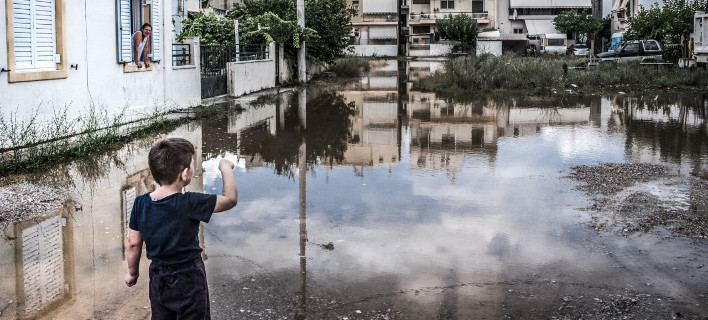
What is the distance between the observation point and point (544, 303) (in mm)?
6246

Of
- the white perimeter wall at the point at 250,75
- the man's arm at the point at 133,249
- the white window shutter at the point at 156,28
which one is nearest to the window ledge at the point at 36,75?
the white window shutter at the point at 156,28

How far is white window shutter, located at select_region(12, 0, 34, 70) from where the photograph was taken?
14.0 m

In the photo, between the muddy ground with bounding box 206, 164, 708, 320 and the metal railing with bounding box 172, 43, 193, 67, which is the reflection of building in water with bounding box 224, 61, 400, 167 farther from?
the muddy ground with bounding box 206, 164, 708, 320

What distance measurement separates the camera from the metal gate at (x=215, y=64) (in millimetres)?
26156

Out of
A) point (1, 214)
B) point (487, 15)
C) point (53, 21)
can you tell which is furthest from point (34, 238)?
point (487, 15)

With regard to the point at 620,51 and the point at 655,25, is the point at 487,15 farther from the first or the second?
the point at 655,25

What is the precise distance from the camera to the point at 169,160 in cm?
413

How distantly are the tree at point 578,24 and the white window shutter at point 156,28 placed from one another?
6588cm

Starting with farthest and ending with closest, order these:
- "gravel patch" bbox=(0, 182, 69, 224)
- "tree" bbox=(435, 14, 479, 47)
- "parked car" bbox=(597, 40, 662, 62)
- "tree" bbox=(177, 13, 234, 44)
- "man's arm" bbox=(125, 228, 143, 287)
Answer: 1. "tree" bbox=(435, 14, 479, 47)
2. "parked car" bbox=(597, 40, 662, 62)
3. "tree" bbox=(177, 13, 234, 44)
4. "gravel patch" bbox=(0, 182, 69, 224)
5. "man's arm" bbox=(125, 228, 143, 287)

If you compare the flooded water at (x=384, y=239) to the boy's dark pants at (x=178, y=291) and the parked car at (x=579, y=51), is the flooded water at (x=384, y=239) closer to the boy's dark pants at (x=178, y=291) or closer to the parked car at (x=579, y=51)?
the boy's dark pants at (x=178, y=291)

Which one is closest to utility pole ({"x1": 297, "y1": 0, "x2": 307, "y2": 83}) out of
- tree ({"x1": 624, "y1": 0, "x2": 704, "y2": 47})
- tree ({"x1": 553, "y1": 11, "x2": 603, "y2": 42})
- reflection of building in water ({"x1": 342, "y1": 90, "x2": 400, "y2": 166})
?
reflection of building in water ({"x1": 342, "y1": 90, "x2": 400, "y2": 166})

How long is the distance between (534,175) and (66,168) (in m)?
6.71

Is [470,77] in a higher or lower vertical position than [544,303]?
higher

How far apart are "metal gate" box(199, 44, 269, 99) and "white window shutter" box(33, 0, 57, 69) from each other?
408 inches
